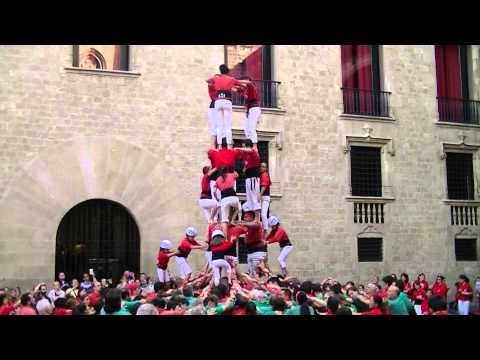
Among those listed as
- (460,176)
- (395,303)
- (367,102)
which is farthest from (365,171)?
(395,303)

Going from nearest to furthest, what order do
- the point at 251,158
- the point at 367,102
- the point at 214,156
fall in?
1. the point at 214,156
2. the point at 251,158
3. the point at 367,102

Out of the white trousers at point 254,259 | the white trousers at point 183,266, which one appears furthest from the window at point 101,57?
the white trousers at point 254,259

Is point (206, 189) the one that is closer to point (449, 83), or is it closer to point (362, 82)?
point (362, 82)

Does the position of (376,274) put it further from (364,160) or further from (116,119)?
(116,119)

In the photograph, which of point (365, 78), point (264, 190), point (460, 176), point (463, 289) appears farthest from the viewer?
point (460, 176)

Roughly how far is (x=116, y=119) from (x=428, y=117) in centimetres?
1174

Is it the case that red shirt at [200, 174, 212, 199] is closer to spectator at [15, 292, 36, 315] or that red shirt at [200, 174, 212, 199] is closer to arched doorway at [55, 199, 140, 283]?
spectator at [15, 292, 36, 315]

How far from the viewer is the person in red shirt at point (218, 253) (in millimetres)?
13344

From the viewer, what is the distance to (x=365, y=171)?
24.0 m

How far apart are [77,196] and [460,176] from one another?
14412mm

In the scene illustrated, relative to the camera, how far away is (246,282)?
14.1m

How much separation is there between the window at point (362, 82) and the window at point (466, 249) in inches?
217
